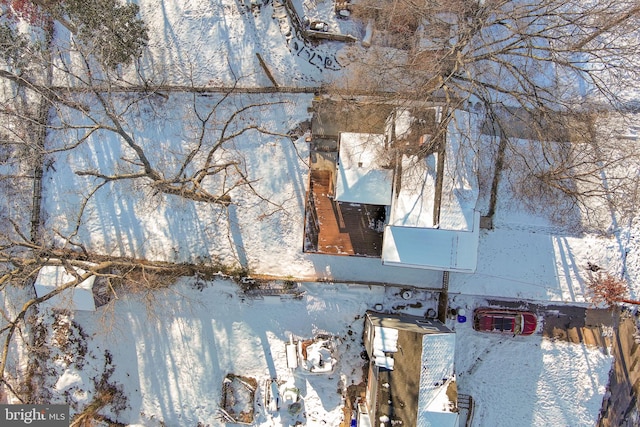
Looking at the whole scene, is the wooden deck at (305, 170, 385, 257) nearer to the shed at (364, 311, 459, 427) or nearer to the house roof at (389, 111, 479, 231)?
the house roof at (389, 111, 479, 231)

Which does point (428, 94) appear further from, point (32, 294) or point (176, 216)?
point (32, 294)

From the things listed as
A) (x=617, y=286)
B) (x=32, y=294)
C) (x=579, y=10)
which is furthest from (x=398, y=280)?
(x=32, y=294)

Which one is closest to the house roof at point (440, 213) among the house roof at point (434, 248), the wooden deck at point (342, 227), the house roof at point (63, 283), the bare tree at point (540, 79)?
the house roof at point (434, 248)

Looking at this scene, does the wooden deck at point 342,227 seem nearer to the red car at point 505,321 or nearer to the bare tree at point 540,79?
the bare tree at point 540,79

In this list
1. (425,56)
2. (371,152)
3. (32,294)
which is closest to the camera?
(371,152)

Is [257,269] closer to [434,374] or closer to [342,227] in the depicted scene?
[342,227]

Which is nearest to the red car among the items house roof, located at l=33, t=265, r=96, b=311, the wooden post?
the wooden post
